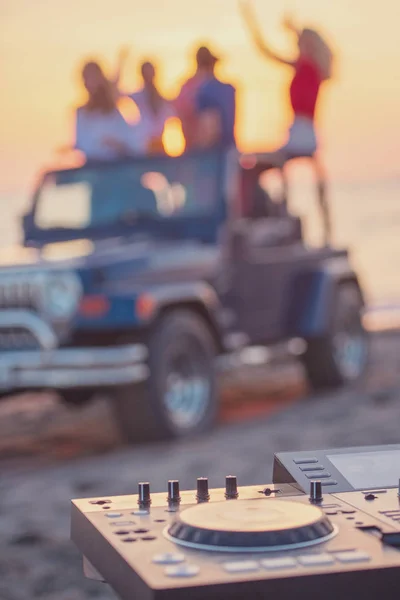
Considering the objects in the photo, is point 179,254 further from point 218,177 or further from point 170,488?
point 170,488

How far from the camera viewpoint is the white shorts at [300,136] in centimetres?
790

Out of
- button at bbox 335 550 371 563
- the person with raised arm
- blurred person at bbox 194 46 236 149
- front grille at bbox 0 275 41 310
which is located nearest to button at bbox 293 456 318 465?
button at bbox 335 550 371 563

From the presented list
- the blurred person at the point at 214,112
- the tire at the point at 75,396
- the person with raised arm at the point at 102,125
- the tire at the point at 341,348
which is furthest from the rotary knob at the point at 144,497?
the tire at the point at 341,348

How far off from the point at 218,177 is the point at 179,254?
550 mm

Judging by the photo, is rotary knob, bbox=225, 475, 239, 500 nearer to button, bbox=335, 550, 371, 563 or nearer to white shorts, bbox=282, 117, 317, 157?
button, bbox=335, 550, 371, 563

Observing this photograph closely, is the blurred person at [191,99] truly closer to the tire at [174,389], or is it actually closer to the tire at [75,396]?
the tire at [174,389]

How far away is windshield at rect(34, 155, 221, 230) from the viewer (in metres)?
7.19

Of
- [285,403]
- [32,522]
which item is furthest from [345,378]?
[32,522]

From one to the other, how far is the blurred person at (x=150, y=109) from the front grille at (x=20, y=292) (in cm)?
135

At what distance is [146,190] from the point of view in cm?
727

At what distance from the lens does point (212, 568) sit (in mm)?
948

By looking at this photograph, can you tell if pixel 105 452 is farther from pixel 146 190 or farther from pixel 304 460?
pixel 304 460

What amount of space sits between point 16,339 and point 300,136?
2549mm

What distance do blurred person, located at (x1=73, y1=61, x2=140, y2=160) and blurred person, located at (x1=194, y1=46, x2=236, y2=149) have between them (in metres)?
→ 0.44
